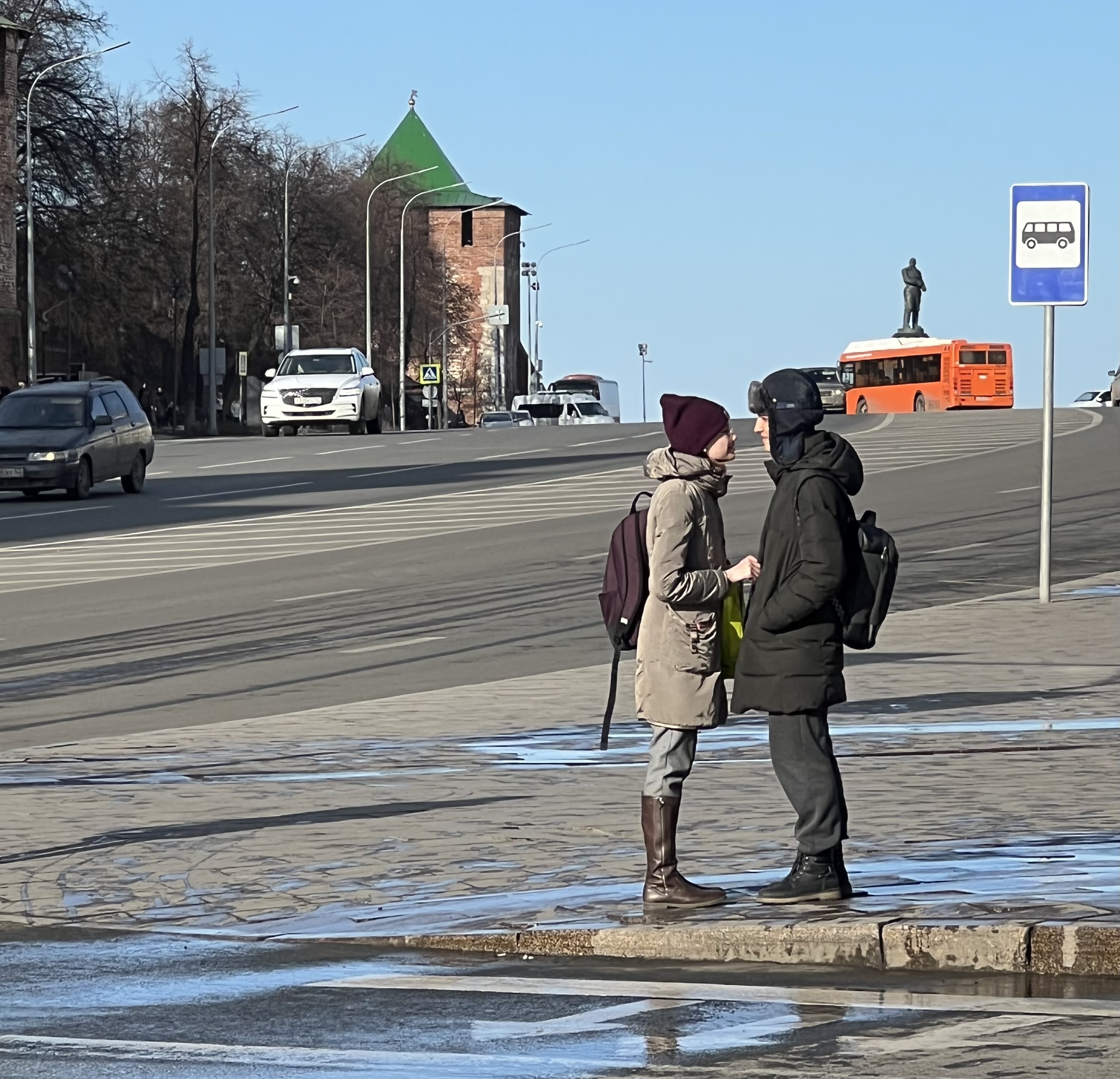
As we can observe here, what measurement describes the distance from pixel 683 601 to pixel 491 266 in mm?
172411

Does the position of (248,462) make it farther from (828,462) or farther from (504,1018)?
(504,1018)

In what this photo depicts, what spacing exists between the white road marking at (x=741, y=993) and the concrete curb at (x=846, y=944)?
343mm

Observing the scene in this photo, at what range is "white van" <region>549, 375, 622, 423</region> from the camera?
119625 mm

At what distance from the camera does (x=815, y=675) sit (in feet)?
26.1

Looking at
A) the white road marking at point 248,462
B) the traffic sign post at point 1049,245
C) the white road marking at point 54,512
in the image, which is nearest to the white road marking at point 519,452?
the white road marking at point 248,462

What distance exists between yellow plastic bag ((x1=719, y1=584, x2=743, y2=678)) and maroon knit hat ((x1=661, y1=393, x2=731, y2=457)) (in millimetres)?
498

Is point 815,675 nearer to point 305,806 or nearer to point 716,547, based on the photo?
point 716,547

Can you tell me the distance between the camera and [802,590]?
7863 mm

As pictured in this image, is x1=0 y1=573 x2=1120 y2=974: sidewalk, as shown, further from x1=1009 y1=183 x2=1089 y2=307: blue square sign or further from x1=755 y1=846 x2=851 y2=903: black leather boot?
x1=1009 y1=183 x2=1089 y2=307: blue square sign

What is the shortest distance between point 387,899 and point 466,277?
17024 cm

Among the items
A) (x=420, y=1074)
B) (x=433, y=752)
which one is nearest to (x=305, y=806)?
(x=433, y=752)

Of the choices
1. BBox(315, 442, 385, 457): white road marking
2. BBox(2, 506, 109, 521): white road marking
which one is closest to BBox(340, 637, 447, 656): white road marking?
BBox(2, 506, 109, 521): white road marking

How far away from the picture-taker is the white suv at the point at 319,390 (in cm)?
5428

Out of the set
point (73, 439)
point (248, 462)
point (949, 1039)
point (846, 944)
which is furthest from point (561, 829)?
point (248, 462)
